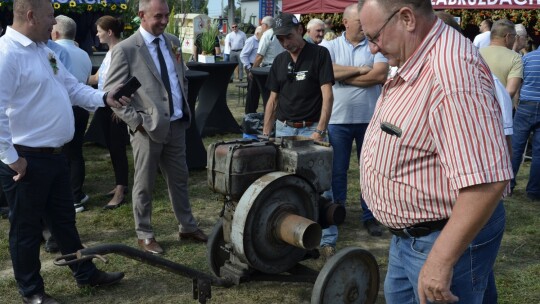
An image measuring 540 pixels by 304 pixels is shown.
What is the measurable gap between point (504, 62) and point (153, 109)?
362cm

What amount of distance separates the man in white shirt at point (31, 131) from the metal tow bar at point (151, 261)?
41 centimetres

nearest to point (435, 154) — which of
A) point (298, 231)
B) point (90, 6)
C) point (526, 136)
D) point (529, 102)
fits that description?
point (298, 231)

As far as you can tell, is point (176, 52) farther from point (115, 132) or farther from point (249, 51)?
point (249, 51)

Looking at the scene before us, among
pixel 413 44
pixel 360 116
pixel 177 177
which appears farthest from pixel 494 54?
pixel 413 44

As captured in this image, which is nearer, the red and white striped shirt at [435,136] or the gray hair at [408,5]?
the red and white striped shirt at [435,136]

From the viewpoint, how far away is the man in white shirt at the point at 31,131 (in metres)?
3.54

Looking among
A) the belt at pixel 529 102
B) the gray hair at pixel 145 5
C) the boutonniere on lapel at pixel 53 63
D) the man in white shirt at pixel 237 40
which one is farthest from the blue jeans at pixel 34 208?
the man in white shirt at pixel 237 40

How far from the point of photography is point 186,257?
4.79 m

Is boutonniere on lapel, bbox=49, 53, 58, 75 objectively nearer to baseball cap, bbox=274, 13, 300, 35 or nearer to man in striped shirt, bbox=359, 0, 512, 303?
baseball cap, bbox=274, 13, 300, 35

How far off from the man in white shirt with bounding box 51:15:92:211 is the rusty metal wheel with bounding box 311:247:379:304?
3252mm

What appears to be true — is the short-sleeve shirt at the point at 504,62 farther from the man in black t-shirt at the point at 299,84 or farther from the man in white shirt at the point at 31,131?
the man in white shirt at the point at 31,131

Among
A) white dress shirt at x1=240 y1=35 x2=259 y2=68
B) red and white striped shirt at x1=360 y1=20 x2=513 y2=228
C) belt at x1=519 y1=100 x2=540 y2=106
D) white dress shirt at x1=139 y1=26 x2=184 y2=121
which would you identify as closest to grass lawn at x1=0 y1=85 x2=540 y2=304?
belt at x1=519 y1=100 x2=540 y2=106

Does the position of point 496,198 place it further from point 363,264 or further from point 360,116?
point 360,116

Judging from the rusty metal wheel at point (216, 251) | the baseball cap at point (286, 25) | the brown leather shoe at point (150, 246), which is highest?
the baseball cap at point (286, 25)
